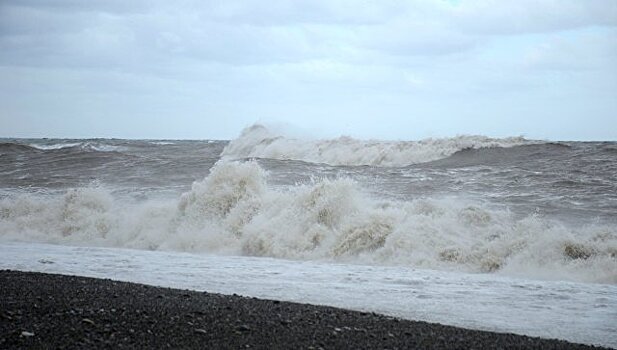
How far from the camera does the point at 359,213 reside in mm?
11148

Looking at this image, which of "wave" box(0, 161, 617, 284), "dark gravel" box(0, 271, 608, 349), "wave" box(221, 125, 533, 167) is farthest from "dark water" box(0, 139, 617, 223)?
"dark gravel" box(0, 271, 608, 349)

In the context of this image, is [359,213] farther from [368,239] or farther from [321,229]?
[368,239]

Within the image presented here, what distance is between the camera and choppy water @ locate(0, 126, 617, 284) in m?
9.34

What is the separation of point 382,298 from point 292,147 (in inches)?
971

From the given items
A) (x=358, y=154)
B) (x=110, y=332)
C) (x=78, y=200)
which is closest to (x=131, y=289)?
(x=110, y=332)

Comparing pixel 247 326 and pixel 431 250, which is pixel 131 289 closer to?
pixel 247 326

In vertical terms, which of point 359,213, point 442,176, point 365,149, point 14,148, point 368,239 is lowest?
point 368,239

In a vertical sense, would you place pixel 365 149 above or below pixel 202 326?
above

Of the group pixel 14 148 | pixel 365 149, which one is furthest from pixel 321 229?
pixel 14 148

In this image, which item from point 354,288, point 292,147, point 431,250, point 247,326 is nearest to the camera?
point 247,326

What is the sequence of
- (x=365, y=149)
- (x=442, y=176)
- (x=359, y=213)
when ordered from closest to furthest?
1. (x=359, y=213)
2. (x=442, y=176)
3. (x=365, y=149)

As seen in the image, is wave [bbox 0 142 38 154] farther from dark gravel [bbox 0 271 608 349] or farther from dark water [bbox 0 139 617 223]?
dark gravel [bbox 0 271 608 349]

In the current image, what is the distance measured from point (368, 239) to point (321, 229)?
87 cm

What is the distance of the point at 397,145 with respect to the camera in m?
27.1
